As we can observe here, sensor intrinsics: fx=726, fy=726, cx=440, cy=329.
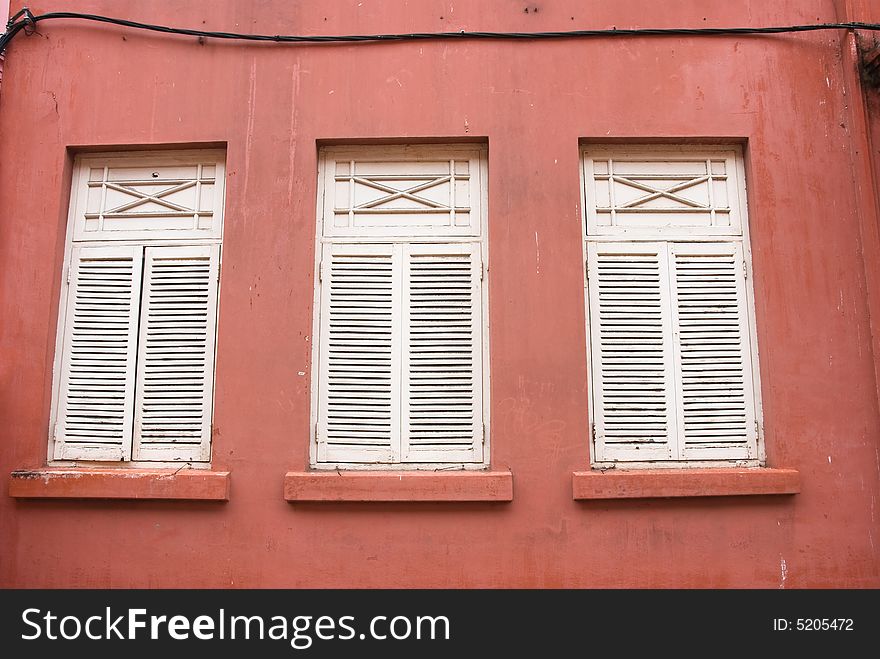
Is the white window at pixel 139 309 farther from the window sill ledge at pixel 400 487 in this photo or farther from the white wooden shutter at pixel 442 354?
the white wooden shutter at pixel 442 354

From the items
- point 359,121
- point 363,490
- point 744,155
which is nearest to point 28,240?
point 359,121

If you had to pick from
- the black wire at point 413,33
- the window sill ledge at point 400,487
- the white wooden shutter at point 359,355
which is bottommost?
the window sill ledge at point 400,487

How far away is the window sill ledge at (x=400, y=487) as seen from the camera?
15.3 ft

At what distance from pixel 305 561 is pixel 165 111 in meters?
3.27

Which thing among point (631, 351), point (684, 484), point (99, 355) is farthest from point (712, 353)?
point (99, 355)

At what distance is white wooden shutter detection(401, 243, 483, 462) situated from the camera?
16.0 feet

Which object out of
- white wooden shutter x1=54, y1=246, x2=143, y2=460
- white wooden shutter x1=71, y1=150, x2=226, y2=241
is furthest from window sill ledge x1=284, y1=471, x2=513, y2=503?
white wooden shutter x1=71, y1=150, x2=226, y2=241

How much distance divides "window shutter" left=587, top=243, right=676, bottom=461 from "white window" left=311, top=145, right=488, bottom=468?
80cm

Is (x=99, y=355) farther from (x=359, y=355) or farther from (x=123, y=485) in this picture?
(x=359, y=355)

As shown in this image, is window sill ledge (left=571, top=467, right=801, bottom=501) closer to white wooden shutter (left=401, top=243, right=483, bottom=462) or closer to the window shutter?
the window shutter

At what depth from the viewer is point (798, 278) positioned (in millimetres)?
4883

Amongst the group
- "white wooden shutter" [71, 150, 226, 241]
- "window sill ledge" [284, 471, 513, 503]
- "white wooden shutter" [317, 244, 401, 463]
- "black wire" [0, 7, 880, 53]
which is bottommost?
"window sill ledge" [284, 471, 513, 503]

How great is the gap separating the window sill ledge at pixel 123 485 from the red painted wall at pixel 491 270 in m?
0.10

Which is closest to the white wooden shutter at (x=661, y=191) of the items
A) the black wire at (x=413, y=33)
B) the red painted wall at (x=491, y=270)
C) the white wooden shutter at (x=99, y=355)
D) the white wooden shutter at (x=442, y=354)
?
the red painted wall at (x=491, y=270)
